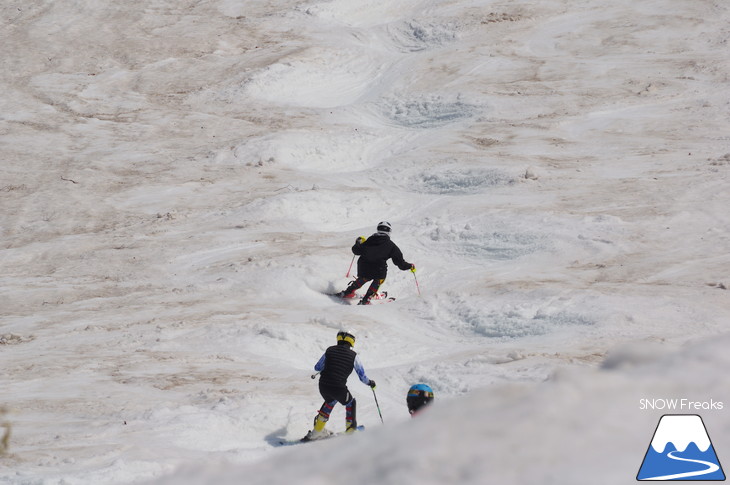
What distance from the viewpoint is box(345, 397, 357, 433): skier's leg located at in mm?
11210

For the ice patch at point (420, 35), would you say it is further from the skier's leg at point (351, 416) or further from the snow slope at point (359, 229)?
the skier's leg at point (351, 416)

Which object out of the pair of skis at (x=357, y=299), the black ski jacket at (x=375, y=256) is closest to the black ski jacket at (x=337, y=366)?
the black ski jacket at (x=375, y=256)

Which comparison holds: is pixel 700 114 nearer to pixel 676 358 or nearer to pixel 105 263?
pixel 105 263

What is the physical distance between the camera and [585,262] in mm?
16984

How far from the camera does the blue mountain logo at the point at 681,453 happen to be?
147 inches

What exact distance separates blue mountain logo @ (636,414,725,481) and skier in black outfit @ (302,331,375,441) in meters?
7.22

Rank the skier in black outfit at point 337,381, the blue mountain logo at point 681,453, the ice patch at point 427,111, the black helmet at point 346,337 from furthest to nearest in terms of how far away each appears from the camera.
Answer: the ice patch at point 427,111
the black helmet at point 346,337
the skier in black outfit at point 337,381
the blue mountain logo at point 681,453

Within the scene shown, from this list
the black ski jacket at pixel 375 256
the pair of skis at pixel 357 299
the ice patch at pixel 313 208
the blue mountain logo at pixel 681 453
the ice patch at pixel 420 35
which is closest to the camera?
the blue mountain logo at pixel 681 453

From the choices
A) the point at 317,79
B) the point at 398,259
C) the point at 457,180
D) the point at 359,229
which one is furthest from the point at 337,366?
the point at 317,79

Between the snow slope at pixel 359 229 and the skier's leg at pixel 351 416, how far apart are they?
64 cm

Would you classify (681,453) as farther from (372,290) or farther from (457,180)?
(457,180)

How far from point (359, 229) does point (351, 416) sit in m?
9.49

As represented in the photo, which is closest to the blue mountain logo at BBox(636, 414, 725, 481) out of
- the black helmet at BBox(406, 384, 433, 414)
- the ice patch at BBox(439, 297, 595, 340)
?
the black helmet at BBox(406, 384, 433, 414)

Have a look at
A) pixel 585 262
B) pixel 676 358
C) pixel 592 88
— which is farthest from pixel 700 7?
pixel 676 358
